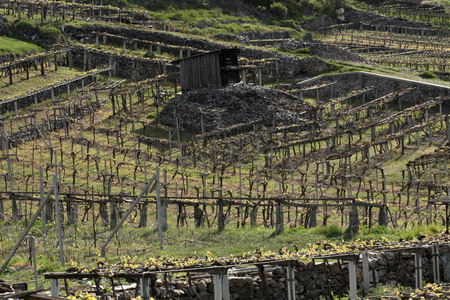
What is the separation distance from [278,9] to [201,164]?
53474 millimetres

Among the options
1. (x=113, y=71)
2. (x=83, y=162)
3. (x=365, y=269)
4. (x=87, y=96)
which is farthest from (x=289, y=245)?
(x=113, y=71)

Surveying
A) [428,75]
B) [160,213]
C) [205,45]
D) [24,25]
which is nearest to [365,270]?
[160,213]

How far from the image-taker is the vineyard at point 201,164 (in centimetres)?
2064

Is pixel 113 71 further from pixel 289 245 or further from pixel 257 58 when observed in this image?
pixel 289 245

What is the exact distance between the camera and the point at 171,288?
1898 cm

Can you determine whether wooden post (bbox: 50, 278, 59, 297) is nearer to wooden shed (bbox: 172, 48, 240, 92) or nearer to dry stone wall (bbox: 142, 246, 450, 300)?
dry stone wall (bbox: 142, 246, 450, 300)

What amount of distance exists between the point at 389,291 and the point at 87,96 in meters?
35.2

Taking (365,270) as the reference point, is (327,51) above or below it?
above

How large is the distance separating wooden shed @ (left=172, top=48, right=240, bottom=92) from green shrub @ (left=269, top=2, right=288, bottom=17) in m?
39.0

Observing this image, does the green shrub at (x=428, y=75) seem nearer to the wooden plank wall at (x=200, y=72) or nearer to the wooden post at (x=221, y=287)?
the wooden plank wall at (x=200, y=72)

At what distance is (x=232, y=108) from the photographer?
52781 millimetres

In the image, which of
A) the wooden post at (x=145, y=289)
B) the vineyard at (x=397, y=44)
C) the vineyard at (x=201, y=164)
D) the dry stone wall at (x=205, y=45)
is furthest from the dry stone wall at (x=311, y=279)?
the vineyard at (x=397, y=44)

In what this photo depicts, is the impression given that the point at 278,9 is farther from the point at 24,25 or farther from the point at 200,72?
the point at 200,72

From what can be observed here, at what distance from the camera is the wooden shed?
56.6 meters
